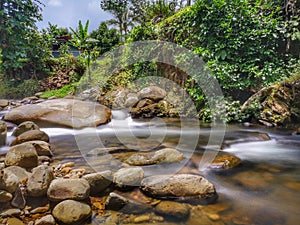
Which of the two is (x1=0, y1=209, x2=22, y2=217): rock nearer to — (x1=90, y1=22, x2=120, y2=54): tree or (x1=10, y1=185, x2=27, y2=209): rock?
(x1=10, y1=185, x2=27, y2=209): rock

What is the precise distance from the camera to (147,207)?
7.12 ft

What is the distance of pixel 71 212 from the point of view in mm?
1932

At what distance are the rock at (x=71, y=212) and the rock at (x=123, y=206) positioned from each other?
209 millimetres

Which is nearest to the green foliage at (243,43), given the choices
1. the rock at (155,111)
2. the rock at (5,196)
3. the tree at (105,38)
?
the rock at (155,111)

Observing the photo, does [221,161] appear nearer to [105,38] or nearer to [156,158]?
[156,158]

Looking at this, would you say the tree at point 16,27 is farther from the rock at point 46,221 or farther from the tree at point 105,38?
the rock at point 46,221

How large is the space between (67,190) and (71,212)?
275mm

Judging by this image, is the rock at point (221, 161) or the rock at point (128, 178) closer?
the rock at point (128, 178)

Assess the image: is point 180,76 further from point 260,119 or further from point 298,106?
point 298,106

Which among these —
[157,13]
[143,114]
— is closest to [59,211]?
[143,114]

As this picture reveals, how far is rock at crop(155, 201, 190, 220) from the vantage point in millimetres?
2055

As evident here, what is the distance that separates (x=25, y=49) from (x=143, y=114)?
993 centimetres

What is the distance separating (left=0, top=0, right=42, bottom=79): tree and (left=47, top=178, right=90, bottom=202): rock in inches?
484

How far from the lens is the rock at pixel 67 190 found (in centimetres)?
212
